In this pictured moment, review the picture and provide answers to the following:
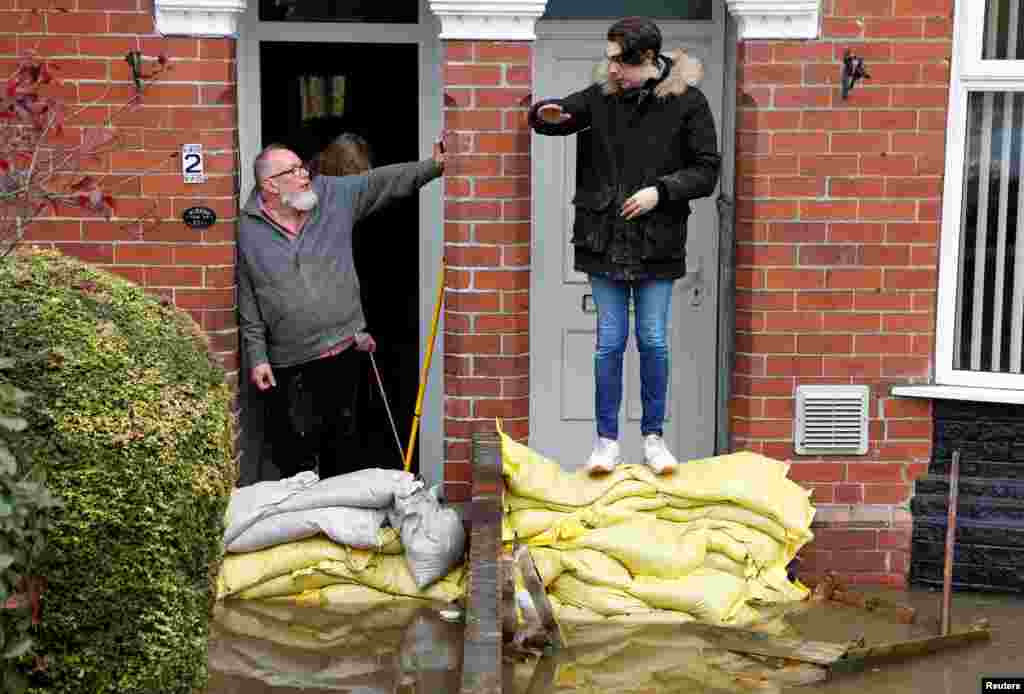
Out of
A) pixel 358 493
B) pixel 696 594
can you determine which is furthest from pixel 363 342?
pixel 696 594

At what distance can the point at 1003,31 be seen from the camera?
22.9 feet

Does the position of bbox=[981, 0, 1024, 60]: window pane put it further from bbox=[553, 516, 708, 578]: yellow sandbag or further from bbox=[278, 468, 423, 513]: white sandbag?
bbox=[278, 468, 423, 513]: white sandbag

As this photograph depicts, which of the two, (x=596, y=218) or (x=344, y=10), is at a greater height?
(x=344, y=10)

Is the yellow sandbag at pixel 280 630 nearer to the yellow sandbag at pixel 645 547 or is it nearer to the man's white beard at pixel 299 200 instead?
the yellow sandbag at pixel 645 547

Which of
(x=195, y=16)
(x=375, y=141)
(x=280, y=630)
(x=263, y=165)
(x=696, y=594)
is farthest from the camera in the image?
(x=375, y=141)

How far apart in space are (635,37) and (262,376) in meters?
2.29

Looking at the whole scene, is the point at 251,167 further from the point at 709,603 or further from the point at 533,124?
the point at 709,603

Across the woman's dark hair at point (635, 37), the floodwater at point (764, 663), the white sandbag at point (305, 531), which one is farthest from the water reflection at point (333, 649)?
the woman's dark hair at point (635, 37)

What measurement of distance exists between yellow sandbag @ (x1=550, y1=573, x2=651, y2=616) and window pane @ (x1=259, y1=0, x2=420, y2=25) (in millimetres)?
2987

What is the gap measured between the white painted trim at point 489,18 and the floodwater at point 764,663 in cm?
267

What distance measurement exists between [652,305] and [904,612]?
1.69 meters

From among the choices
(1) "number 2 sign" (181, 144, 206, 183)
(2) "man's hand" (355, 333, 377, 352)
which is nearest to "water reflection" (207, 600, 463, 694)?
(2) "man's hand" (355, 333, 377, 352)

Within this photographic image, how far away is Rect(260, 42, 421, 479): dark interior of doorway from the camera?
7820mm

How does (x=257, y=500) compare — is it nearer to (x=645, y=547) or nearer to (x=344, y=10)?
(x=645, y=547)
